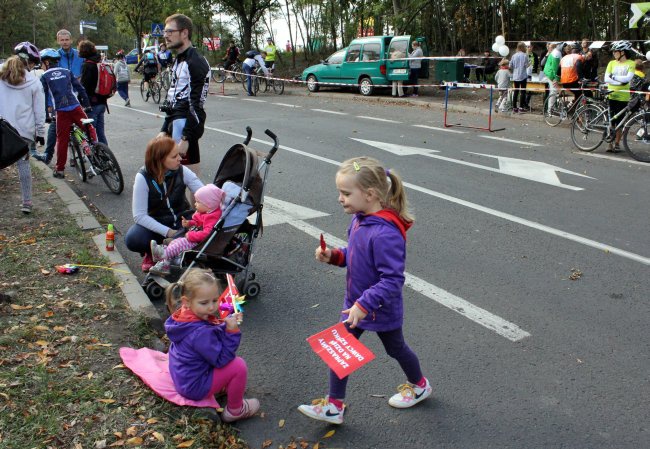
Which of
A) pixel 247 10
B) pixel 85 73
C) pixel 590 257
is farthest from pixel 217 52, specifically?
pixel 590 257

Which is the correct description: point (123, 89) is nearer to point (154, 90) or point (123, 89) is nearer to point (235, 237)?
point (154, 90)

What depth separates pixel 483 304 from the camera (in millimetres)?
5145

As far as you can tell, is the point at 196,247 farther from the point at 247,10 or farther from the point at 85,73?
the point at 247,10

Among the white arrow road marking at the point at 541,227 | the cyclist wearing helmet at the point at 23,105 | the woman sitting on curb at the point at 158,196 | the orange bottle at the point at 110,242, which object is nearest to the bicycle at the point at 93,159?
the cyclist wearing helmet at the point at 23,105

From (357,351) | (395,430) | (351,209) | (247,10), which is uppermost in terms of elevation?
(247,10)

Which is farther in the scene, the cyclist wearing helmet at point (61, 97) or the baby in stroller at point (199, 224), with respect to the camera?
the cyclist wearing helmet at point (61, 97)

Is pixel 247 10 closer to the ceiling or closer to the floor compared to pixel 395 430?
closer to the ceiling

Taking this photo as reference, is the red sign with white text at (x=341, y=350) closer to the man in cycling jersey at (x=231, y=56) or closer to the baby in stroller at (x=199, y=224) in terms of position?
the baby in stroller at (x=199, y=224)

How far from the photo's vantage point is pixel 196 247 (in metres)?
5.07

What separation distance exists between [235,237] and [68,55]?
22.8ft

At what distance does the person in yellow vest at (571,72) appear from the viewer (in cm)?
1513

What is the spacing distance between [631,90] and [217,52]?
112 feet

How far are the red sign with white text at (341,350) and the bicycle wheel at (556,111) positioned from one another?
13649 mm

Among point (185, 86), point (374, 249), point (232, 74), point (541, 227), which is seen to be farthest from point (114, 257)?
point (232, 74)
